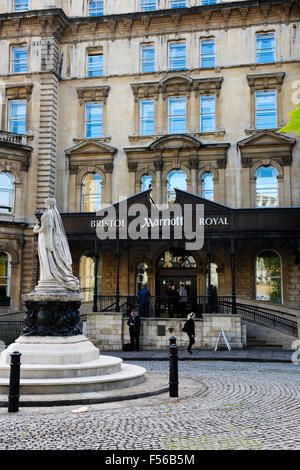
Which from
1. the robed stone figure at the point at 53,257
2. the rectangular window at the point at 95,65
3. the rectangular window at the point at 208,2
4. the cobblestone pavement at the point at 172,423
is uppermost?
the rectangular window at the point at 208,2

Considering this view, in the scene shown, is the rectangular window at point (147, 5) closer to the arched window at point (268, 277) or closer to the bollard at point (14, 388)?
the arched window at point (268, 277)

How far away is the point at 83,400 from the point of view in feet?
31.5

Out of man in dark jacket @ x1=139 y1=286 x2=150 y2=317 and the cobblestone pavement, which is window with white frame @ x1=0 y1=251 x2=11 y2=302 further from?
the cobblestone pavement

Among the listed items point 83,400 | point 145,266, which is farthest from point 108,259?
point 83,400

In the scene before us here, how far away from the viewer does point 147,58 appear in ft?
98.3

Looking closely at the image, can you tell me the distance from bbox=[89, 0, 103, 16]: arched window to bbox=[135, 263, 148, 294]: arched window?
52.1 ft

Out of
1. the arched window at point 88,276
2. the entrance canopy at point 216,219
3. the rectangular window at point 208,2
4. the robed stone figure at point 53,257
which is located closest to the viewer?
the robed stone figure at point 53,257

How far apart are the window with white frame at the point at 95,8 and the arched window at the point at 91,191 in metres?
10.3

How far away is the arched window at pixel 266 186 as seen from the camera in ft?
89.9

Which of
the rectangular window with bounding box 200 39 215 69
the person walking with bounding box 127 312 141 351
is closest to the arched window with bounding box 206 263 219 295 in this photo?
the person walking with bounding box 127 312 141 351

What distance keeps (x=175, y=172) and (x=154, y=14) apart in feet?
31.0

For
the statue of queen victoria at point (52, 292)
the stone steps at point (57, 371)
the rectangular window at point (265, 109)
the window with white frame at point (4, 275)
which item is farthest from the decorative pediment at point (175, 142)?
the stone steps at point (57, 371)

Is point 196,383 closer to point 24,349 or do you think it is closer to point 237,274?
point 24,349

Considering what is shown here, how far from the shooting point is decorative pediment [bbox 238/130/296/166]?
1066 inches
